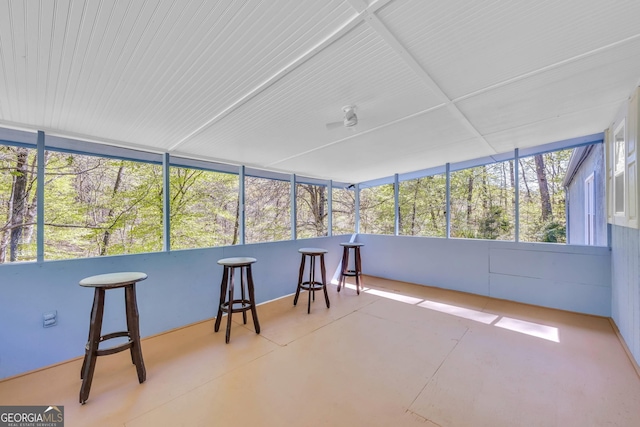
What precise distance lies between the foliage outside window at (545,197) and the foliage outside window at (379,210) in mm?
3274

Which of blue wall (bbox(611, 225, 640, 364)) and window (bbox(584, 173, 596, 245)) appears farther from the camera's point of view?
window (bbox(584, 173, 596, 245))

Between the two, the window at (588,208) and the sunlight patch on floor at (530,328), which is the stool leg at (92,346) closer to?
the sunlight patch on floor at (530,328)

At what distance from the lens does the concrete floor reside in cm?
170

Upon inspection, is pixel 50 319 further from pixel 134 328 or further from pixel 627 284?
pixel 627 284

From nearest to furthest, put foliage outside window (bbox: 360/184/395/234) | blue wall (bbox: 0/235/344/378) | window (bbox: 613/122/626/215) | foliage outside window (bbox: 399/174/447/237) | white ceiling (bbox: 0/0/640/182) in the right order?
white ceiling (bbox: 0/0/640/182) < blue wall (bbox: 0/235/344/378) < window (bbox: 613/122/626/215) < foliage outside window (bbox: 399/174/447/237) < foliage outside window (bbox: 360/184/395/234)

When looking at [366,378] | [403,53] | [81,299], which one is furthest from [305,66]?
[81,299]

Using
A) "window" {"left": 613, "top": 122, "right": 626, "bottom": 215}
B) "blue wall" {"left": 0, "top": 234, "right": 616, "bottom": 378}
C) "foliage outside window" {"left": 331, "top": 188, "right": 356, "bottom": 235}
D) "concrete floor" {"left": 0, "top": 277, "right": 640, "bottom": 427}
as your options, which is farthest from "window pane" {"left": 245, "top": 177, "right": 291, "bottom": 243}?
"window" {"left": 613, "top": 122, "right": 626, "bottom": 215}

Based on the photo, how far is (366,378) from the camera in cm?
210

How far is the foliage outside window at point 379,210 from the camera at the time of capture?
7705mm

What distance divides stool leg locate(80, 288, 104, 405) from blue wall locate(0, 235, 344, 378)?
0.69 metres

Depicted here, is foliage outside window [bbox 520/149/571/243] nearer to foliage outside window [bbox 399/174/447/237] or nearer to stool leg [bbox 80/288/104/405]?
foliage outside window [bbox 399/174/447/237]

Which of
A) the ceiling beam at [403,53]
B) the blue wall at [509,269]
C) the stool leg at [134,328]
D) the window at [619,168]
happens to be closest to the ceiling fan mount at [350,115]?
the ceiling beam at [403,53]
